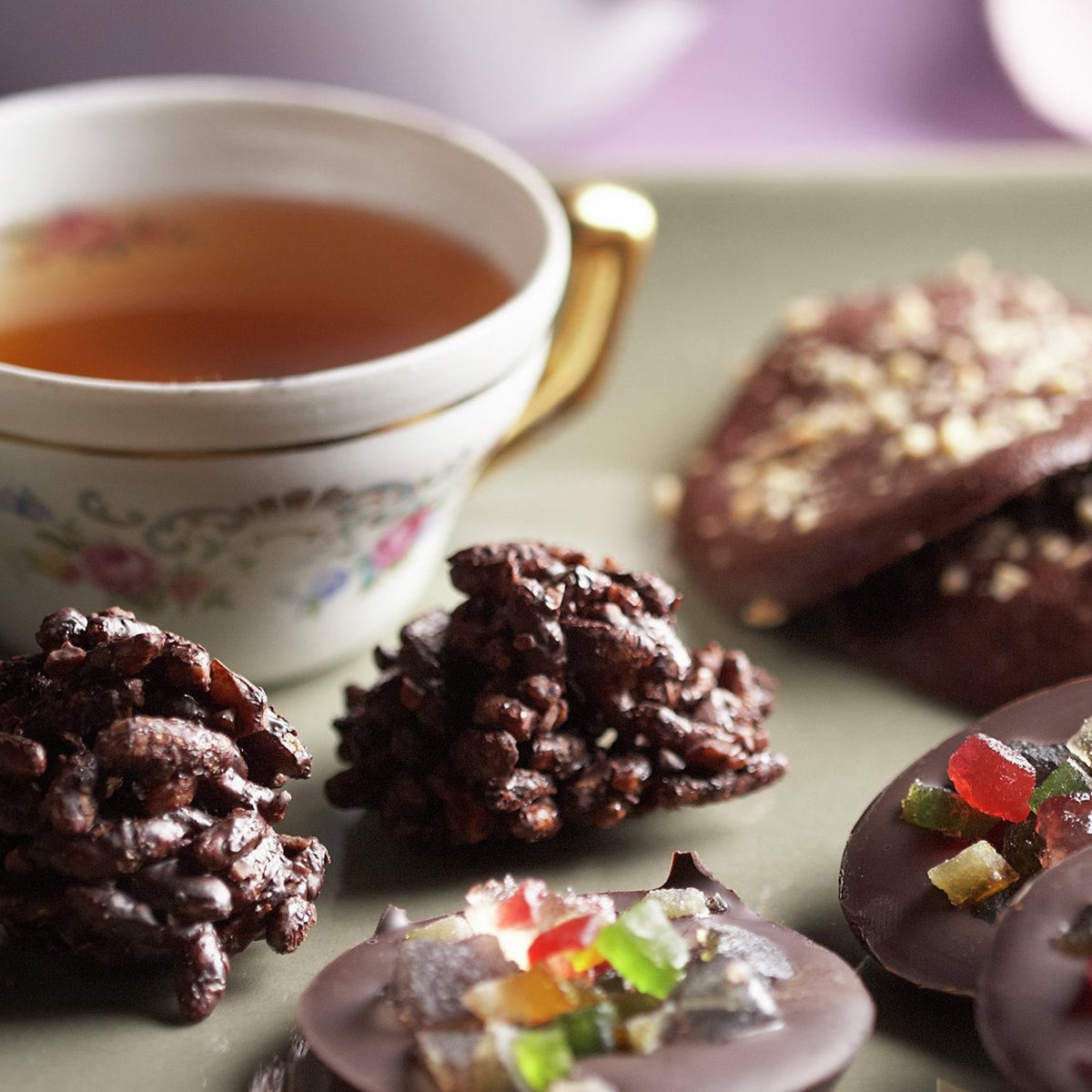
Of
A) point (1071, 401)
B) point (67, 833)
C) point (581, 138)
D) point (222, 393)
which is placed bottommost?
point (581, 138)

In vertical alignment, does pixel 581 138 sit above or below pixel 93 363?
below

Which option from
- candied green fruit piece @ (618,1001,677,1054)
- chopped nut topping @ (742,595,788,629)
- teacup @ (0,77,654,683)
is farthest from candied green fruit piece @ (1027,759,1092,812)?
teacup @ (0,77,654,683)

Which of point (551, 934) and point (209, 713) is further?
point (209, 713)

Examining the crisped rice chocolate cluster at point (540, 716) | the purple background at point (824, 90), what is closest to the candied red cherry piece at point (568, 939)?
the crisped rice chocolate cluster at point (540, 716)

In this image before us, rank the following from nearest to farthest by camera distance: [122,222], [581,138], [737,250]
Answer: [122,222] < [737,250] < [581,138]

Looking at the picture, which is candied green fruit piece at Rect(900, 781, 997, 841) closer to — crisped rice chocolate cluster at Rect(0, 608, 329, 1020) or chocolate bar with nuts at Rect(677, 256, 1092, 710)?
chocolate bar with nuts at Rect(677, 256, 1092, 710)

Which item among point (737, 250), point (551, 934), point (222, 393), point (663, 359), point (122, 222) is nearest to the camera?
point (551, 934)

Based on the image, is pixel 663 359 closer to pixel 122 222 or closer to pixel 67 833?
pixel 122 222

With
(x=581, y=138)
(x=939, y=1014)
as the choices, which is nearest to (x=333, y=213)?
(x=939, y=1014)
